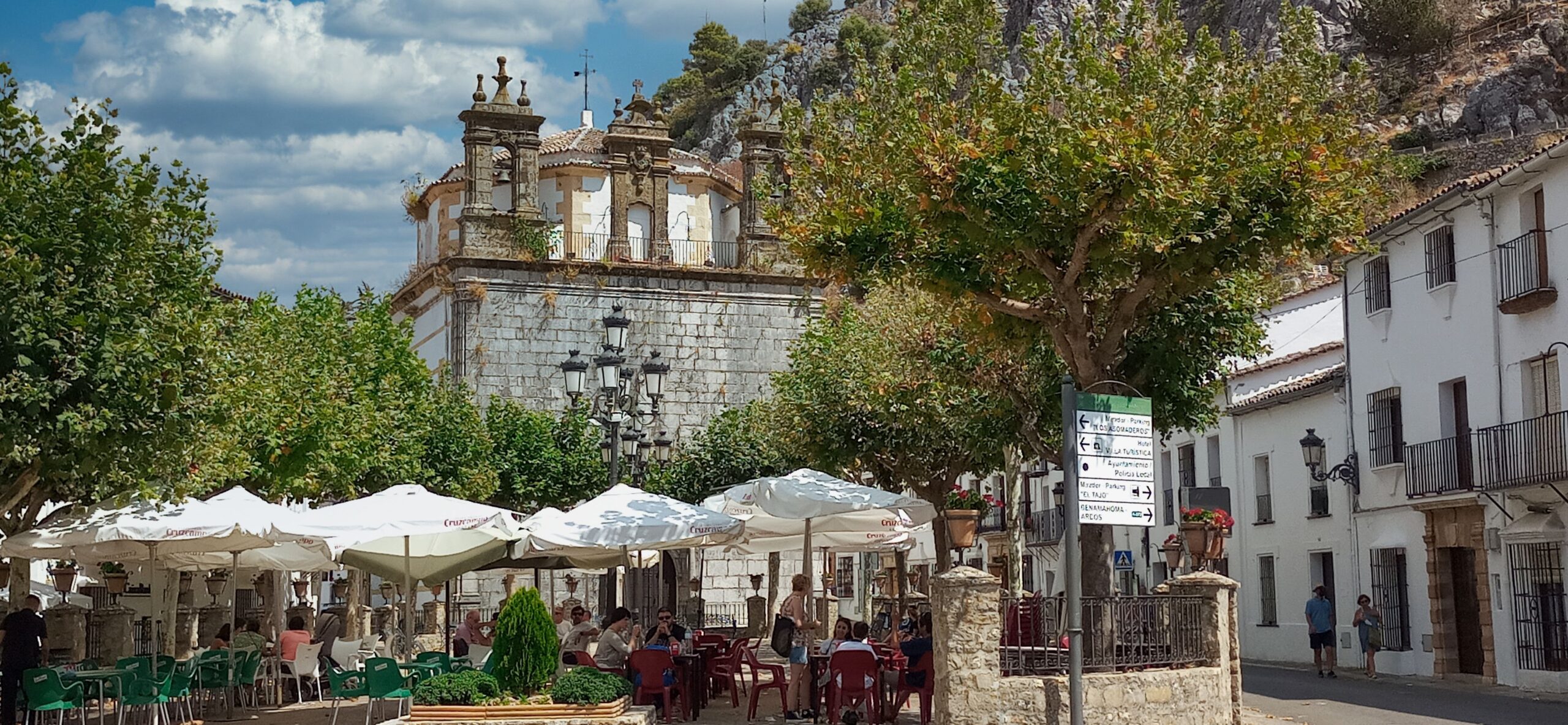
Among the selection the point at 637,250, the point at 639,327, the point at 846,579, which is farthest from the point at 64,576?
the point at 846,579

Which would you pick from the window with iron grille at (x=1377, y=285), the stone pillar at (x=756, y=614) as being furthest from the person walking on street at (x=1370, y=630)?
the stone pillar at (x=756, y=614)

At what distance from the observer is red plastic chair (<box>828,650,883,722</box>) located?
50.4ft

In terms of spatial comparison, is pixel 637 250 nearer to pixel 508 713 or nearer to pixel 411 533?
pixel 411 533

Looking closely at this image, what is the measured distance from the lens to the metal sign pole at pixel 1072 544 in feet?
36.1

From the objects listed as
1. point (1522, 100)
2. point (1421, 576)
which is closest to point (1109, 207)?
point (1421, 576)

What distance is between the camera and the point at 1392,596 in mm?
27297

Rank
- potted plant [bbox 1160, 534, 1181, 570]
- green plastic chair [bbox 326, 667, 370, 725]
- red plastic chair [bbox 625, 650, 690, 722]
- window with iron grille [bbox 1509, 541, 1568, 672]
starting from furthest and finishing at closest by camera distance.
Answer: potted plant [bbox 1160, 534, 1181, 570], window with iron grille [bbox 1509, 541, 1568, 672], red plastic chair [bbox 625, 650, 690, 722], green plastic chair [bbox 326, 667, 370, 725]

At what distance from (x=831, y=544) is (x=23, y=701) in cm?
1114

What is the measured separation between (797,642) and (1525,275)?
12414 millimetres

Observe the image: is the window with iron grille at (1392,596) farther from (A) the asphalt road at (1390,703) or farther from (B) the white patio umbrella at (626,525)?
(B) the white patio umbrella at (626,525)

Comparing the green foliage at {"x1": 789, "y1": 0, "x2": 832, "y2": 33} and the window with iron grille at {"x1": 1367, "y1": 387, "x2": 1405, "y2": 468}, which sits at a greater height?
the green foliage at {"x1": 789, "y1": 0, "x2": 832, "y2": 33}

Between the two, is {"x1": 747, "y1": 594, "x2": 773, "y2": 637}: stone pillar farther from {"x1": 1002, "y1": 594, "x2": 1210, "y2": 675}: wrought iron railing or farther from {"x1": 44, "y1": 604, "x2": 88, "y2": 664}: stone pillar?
{"x1": 1002, "y1": 594, "x2": 1210, "y2": 675}: wrought iron railing

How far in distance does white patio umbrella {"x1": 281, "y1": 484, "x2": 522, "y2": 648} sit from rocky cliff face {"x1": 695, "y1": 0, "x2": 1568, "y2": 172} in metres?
29.9

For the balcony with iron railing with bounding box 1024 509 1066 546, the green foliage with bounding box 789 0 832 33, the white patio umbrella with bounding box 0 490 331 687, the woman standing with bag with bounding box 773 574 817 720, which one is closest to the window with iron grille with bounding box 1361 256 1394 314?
the woman standing with bag with bounding box 773 574 817 720
